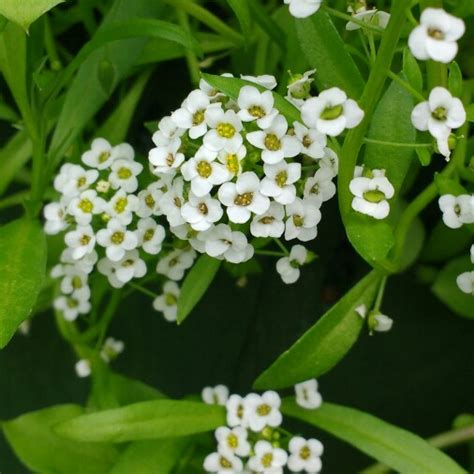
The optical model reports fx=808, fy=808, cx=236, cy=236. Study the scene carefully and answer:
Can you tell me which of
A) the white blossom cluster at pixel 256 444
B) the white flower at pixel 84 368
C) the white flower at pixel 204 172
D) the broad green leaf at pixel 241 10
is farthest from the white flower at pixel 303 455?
the broad green leaf at pixel 241 10

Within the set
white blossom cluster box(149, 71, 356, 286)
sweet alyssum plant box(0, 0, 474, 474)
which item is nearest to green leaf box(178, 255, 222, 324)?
sweet alyssum plant box(0, 0, 474, 474)

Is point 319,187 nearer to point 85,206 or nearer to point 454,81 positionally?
point 454,81

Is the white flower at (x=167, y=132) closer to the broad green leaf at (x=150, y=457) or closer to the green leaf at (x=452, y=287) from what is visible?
the broad green leaf at (x=150, y=457)

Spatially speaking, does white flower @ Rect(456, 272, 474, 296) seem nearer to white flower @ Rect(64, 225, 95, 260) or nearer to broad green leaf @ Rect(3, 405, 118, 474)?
white flower @ Rect(64, 225, 95, 260)

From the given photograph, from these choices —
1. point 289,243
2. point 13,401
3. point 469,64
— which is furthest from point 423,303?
point 13,401

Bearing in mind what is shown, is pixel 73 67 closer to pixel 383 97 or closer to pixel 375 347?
pixel 383 97

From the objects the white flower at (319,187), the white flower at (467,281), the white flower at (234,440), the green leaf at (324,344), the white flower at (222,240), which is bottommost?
the white flower at (234,440)
